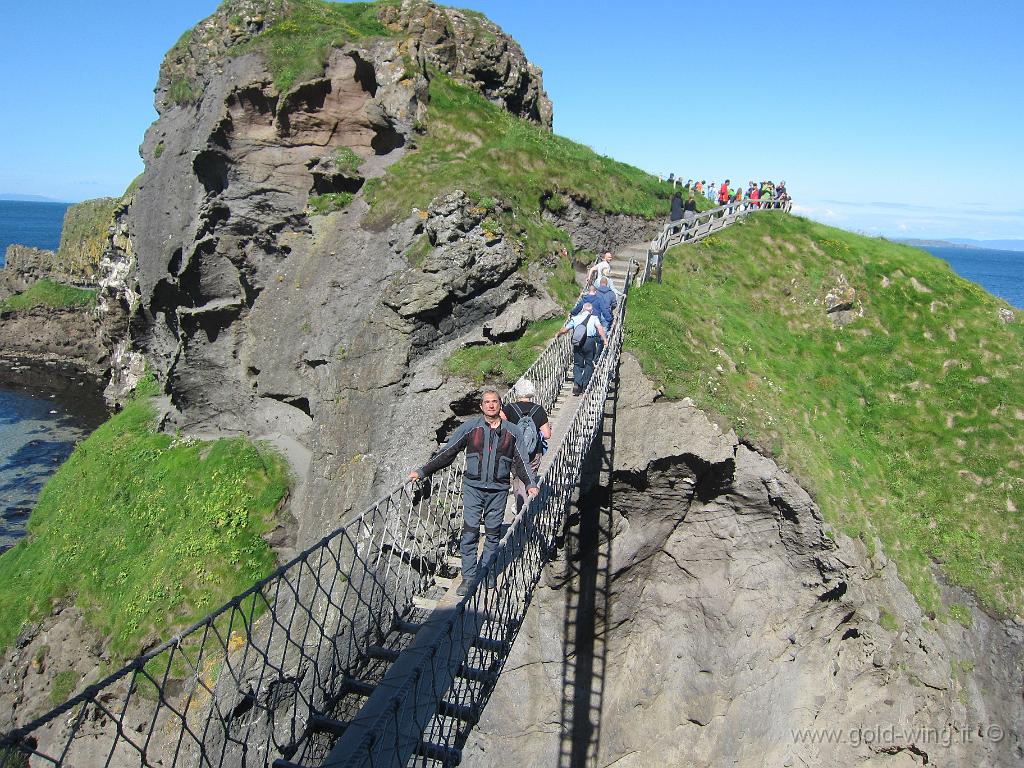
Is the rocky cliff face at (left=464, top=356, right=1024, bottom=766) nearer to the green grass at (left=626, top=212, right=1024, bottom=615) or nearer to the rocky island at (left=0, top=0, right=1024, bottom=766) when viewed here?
the rocky island at (left=0, top=0, right=1024, bottom=766)

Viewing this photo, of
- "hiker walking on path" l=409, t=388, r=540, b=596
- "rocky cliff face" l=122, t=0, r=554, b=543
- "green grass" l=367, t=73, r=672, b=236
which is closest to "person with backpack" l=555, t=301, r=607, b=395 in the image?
"rocky cliff face" l=122, t=0, r=554, b=543

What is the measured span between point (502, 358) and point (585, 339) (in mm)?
4005

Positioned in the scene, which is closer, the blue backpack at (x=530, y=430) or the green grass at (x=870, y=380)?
the blue backpack at (x=530, y=430)

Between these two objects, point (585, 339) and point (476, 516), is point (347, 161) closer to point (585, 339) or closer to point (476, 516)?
point (585, 339)

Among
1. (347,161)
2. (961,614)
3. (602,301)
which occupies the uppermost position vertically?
(347,161)

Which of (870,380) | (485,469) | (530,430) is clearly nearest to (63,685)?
(530,430)

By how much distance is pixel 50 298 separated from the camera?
1848 inches

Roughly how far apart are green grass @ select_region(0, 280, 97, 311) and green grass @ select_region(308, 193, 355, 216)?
36169 mm

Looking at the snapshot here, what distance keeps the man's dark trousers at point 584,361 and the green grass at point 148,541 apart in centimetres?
958

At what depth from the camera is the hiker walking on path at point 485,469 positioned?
22.3ft

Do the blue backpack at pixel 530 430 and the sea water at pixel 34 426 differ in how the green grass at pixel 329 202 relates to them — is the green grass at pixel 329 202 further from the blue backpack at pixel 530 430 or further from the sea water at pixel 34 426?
the sea water at pixel 34 426

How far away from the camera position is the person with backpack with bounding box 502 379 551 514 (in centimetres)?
812

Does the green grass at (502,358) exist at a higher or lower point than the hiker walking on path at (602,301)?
lower

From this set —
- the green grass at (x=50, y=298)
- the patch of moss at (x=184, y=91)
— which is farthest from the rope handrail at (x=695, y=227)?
the green grass at (x=50, y=298)
